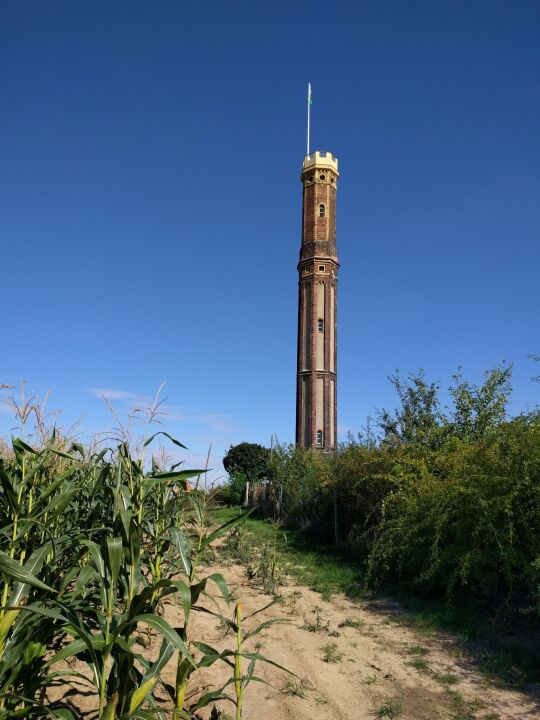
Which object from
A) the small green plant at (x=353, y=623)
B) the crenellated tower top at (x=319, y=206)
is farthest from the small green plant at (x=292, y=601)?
the crenellated tower top at (x=319, y=206)

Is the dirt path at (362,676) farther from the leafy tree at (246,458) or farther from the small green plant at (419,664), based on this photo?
the leafy tree at (246,458)

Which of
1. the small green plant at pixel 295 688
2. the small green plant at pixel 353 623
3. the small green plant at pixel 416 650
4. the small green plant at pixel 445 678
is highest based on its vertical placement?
the small green plant at pixel 353 623

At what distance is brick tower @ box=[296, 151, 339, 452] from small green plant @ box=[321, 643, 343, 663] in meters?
25.0

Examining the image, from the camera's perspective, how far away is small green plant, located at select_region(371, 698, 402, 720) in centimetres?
378

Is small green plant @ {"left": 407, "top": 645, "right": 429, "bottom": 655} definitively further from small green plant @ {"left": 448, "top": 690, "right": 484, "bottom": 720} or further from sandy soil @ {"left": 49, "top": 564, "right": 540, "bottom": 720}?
small green plant @ {"left": 448, "top": 690, "right": 484, "bottom": 720}

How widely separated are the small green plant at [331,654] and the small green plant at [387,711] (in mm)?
921

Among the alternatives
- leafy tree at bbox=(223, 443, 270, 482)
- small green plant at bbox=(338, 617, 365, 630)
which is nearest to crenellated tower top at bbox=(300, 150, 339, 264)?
leafy tree at bbox=(223, 443, 270, 482)

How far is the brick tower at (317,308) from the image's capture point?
3147 cm

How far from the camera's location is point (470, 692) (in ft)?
14.0

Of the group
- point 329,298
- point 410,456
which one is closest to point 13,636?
point 410,456

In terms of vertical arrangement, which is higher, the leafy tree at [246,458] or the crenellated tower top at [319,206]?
the crenellated tower top at [319,206]

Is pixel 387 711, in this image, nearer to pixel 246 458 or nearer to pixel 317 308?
pixel 246 458

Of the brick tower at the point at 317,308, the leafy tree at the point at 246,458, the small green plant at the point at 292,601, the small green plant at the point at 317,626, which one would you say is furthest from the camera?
the brick tower at the point at 317,308

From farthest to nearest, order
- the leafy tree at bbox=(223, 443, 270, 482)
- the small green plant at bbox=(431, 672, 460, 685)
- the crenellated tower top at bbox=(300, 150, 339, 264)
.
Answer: the crenellated tower top at bbox=(300, 150, 339, 264), the leafy tree at bbox=(223, 443, 270, 482), the small green plant at bbox=(431, 672, 460, 685)
